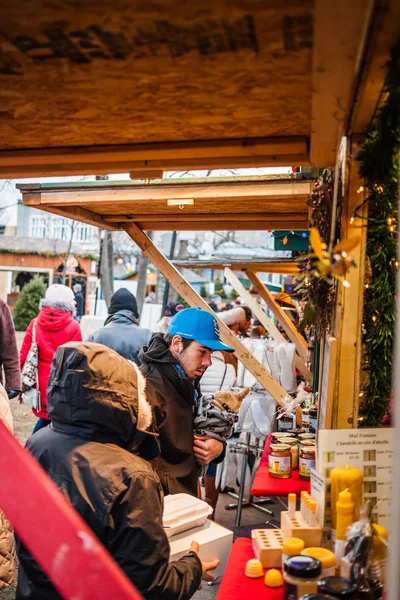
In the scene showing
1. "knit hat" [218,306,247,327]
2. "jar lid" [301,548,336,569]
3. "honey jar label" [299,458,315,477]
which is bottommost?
"honey jar label" [299,458,315,477]

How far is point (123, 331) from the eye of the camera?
6891 mm

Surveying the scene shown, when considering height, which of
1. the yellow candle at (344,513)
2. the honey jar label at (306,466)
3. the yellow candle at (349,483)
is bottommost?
the honey jar label at (306,466)

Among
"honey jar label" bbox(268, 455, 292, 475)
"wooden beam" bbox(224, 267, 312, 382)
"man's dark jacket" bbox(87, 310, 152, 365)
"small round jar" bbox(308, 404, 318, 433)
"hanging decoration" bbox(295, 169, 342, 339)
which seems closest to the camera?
"hanging decoration" bbox(295, 169, 342, 339)

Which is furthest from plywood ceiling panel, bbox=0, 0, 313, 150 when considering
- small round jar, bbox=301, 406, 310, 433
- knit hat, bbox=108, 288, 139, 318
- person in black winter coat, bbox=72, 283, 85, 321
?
person in black winter coat, bbox=72, 283, 85, 321

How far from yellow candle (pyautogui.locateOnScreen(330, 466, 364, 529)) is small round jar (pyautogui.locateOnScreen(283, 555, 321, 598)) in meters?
0.29

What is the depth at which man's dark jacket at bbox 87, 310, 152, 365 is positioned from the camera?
6.71 meters

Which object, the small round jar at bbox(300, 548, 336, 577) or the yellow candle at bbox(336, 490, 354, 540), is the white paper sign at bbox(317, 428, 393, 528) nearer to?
the yellow candle at bbox(336, 490, 354, 540)

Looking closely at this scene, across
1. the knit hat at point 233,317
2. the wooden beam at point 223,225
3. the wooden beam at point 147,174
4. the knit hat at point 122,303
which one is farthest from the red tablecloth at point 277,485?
the knit hat at point 233,317

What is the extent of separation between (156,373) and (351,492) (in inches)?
65.1

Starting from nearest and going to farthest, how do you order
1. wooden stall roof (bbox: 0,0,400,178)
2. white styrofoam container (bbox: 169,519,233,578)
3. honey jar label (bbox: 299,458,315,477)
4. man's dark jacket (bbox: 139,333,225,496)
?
wooden stall roof (bbox: 0,0,400,178) → white styrofoam container (bbox: 169,519,233,578) → man's dark jacket (bbox: 139,333,225,496) → honey jar label (bbox: 299,458,315,477)

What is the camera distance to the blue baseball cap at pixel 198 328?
3.91 metres

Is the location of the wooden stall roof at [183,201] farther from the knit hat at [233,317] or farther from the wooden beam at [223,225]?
the knit hat at [233,317]

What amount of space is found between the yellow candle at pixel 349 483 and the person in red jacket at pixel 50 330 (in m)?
4.79

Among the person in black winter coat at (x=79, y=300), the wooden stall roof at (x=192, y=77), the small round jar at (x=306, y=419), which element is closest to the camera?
the wooden stall roof at (x=192, y=77)
